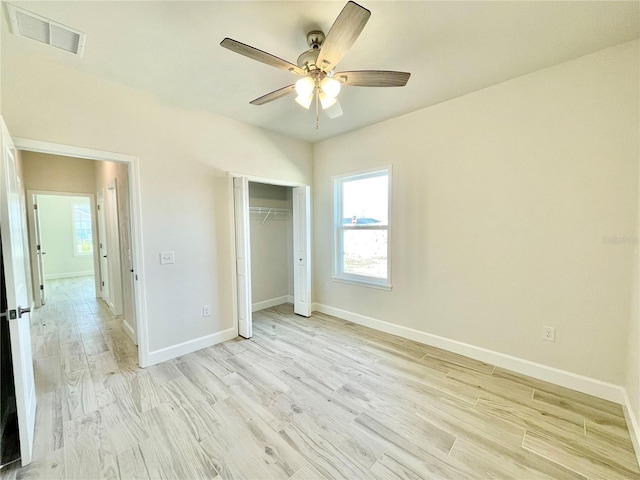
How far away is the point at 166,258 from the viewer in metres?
2.84

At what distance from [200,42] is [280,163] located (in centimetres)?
200

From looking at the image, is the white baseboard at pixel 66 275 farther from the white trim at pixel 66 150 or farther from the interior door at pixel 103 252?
the white trim at pixel 66 150

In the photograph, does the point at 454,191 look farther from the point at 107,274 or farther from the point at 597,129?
the point at 107,274

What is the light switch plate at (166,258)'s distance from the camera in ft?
9.21

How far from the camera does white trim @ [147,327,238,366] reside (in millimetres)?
2762

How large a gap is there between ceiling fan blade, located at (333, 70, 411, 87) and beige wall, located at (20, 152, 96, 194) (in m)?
5.82

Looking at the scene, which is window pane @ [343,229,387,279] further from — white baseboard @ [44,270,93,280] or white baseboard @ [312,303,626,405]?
white baseboard @ [44,270,93,280]

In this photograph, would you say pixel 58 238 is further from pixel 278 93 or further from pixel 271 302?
pixel 278 93

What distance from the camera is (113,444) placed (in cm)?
172

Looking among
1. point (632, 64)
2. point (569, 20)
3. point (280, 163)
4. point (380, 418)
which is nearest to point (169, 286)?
point (280, 163)

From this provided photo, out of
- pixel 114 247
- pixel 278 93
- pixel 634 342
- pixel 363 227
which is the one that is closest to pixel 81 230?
pixel 114 247

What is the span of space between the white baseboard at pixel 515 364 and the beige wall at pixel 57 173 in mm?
5999

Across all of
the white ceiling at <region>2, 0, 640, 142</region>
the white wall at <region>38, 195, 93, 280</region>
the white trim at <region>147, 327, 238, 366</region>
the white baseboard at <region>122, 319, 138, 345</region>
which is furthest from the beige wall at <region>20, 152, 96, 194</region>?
the white trim at <region>147, 327, 238, 366</region>

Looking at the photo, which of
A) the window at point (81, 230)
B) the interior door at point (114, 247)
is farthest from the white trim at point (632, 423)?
the window at point (81, 230)
